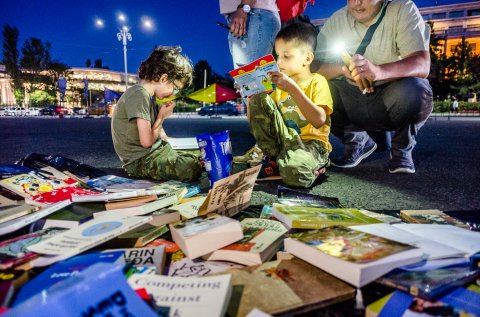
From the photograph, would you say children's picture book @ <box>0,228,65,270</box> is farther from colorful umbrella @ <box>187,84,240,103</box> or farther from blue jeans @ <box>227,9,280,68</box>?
colorful umbrella @ <box>187,84,240,103</box>

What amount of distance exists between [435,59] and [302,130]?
24.8 metres

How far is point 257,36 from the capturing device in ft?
8.93

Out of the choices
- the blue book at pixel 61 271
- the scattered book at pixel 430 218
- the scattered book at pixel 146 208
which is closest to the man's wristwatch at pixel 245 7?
the scattered book at pixel 146 208

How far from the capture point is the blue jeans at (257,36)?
8.86 ft

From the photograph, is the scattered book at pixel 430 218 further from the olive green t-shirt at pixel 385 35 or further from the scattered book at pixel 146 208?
the olive green t-shirt at pixel 385 35

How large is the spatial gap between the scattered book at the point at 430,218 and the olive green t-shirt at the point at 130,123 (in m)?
1.82

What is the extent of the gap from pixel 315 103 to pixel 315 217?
137 centimetres

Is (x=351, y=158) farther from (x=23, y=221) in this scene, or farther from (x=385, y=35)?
(x=23, y=221)

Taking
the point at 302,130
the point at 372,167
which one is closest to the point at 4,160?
the point at 302,130

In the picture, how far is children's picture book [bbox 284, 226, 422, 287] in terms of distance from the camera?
2.61 feet

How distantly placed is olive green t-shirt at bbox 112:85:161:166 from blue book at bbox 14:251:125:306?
1.64 metres

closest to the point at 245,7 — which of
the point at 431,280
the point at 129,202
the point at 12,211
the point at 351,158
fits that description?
the point at 351,158

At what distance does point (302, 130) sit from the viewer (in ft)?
8.43

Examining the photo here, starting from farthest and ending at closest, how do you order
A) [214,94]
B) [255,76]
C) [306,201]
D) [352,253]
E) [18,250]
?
[214,94] → [255,76] → [306,201] → [18,250] → [352,253]
